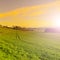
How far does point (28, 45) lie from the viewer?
3230 mm

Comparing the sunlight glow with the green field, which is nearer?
the green field

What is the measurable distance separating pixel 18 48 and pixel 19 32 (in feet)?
1.05

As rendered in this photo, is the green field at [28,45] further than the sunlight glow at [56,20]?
No

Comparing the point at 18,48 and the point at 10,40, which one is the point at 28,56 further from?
the point at 10,40

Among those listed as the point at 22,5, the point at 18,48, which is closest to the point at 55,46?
the point at 18,48

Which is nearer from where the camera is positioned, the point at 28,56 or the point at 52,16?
the point at 28,56

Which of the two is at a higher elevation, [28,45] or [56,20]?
[56,20]

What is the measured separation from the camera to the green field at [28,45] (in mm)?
3102

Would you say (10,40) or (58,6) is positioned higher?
(58,6)

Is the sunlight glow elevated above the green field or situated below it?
above

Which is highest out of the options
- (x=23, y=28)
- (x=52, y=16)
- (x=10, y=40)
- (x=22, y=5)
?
(x=22, y=5)

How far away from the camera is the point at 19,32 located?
131 inches

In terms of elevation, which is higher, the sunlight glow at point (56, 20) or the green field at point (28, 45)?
the sunlight glow at point (56, 20)

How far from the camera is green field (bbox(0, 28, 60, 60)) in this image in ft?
10.2
